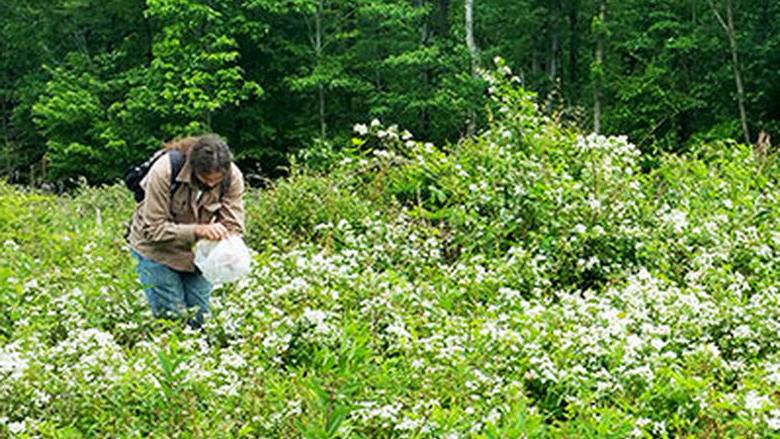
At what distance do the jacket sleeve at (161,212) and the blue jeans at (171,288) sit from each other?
265mm

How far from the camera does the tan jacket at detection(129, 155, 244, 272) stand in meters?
6.31

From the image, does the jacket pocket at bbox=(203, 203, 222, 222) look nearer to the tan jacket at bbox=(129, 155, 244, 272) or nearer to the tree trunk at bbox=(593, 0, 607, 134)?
the tan jacket at bbox=(129, 155, 244, 272)

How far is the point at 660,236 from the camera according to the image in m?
8.43

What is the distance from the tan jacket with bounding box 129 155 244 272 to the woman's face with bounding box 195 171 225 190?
5cm

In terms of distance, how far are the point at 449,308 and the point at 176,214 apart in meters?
2.32

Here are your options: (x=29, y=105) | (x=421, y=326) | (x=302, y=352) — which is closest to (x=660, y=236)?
(x=421, y=326)

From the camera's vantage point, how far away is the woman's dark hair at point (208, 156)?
6156 millimetres

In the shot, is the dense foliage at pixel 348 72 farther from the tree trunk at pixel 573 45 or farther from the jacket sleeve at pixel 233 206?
the jacket sleeve at pixel 233 206

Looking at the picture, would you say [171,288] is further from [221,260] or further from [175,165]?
[175,165]

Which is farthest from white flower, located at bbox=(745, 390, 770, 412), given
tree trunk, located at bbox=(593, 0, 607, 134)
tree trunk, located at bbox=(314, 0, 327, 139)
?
tree trunk, located at bbox=(593, 0, 607, 134)

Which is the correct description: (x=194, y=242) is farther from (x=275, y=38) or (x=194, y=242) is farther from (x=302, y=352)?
(x=275, y=38)

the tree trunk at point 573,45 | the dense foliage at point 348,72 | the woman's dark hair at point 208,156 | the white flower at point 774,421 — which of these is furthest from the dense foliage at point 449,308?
the tree trunk at point 573,45

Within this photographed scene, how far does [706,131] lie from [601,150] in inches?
837

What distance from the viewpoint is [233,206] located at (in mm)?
6582
